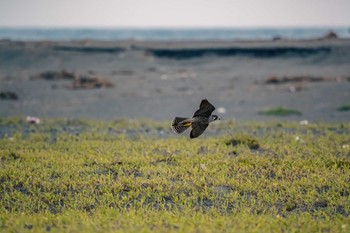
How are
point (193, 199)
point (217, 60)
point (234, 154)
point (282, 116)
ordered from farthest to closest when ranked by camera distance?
point (217, 60) → point (282, 116) → point (234, 154) → point (193, 199)

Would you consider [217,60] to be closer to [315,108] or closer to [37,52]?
[37,52]

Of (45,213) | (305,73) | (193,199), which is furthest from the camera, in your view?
(305,73)

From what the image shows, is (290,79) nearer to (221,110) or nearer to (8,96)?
(221,110)

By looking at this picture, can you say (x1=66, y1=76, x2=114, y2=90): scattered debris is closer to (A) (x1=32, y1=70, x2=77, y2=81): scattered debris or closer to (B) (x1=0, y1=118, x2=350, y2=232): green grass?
(A) (x1=32, y1=70, x2=77, y2=81): scattered debris

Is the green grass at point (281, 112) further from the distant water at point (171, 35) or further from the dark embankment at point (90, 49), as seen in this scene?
the distant water at point (171, 35)

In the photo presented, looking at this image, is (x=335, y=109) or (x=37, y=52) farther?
(x=37, y=52)

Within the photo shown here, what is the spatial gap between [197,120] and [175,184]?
79 centimetres

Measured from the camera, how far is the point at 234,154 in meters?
8.88

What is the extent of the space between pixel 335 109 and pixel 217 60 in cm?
1621

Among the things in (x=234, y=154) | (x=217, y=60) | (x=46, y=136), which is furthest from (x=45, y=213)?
(x=217, y=60)

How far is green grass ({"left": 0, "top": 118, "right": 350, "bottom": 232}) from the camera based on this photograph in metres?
5.52

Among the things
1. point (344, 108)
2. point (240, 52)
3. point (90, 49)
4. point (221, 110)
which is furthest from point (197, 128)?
point (90, 49)

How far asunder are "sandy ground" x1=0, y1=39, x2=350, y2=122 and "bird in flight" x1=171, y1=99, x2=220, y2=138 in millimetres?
9037

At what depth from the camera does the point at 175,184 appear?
691 centimetres
